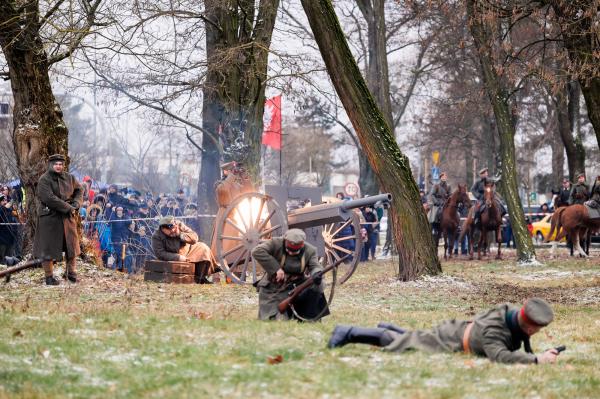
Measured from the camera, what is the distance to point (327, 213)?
1745cm

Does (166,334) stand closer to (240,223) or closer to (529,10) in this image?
(240,223)

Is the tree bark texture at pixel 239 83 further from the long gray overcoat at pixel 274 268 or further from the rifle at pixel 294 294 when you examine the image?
the rifle at pixel 294 294

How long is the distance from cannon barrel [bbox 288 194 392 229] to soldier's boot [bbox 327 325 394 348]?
682cm

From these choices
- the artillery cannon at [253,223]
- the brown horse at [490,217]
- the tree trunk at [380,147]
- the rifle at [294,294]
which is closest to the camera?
the rifle at [294,294]

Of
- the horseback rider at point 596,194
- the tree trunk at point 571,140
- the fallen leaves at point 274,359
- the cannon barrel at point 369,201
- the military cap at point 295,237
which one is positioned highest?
the tree trunk at point 571,140

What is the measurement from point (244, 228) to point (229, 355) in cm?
932

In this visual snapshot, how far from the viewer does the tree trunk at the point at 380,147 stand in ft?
63.3

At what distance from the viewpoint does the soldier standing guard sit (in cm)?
1648

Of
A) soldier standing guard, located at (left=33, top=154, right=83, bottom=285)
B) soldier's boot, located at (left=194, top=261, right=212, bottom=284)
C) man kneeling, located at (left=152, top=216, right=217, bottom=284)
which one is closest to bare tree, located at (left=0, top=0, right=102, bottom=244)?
soldier standing guard, located at (left=33, top=154, right=83, bottom=285)

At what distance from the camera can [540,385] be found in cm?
827

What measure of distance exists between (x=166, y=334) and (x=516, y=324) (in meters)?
3.34

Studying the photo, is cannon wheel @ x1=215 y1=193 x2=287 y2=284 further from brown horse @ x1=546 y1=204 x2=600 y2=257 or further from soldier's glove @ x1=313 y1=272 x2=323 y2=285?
brown horse @ x1=546 y1=204 x2=600 y2=257

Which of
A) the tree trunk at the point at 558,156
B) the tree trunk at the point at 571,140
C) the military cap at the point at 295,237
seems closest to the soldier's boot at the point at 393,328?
the military cap at the point at 295,237

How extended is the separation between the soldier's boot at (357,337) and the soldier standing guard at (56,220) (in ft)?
25.6
